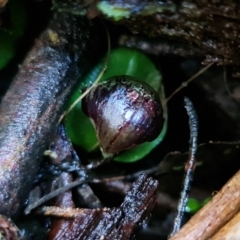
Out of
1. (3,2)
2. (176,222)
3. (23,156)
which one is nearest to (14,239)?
(23,156)

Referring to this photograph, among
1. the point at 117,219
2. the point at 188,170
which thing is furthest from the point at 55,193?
the point at 188,170

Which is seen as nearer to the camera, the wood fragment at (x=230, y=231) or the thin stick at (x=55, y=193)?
the wood fragment at (x=230, y=231)

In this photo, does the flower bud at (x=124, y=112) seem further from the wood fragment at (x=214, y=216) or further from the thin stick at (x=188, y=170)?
the wood fragment at (x=214, y=216)

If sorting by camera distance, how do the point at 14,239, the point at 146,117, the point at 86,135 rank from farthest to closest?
the point at 86,135
the point at 146,117
the point at 14,239

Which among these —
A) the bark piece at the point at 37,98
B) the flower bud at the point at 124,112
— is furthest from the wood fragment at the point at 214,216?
the bark piece at the point at 37,98

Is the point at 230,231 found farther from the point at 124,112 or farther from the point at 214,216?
the point at 124,112

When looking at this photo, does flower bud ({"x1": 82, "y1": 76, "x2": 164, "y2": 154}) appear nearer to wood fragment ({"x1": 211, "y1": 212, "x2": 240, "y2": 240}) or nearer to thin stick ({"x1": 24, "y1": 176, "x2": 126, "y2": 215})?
thin stick ({"x1": 24, "y1": 176, "x2": 126, "y2": 215})

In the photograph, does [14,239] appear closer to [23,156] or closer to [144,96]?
[23,156]

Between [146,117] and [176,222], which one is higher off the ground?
[146,117]
